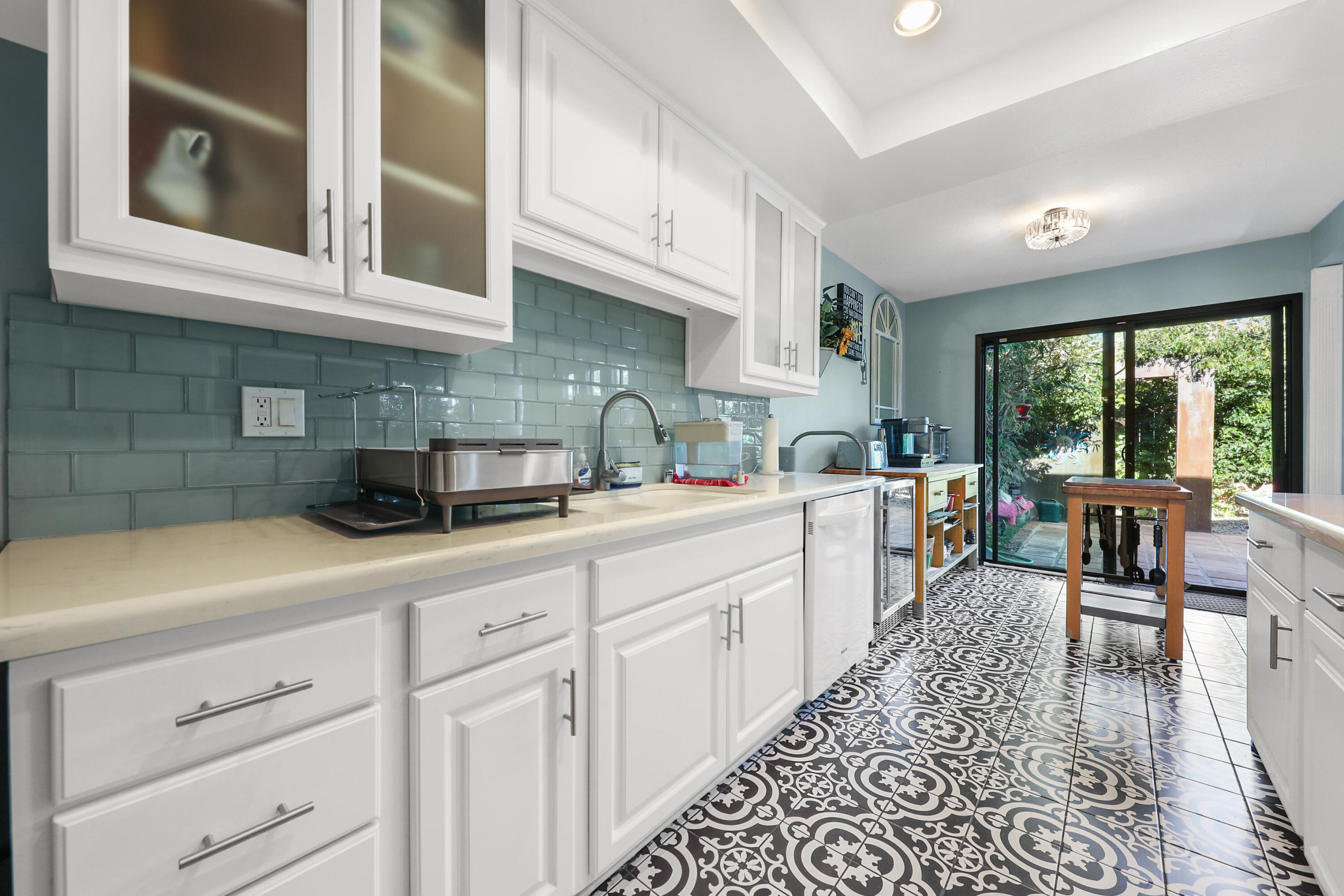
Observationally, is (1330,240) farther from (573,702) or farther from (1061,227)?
(573,702)

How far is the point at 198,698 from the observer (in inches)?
26.5

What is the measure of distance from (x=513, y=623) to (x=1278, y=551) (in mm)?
2070

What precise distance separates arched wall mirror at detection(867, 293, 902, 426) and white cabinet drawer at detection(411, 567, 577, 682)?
3839mm

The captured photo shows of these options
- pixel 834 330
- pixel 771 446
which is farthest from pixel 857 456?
pixel 771 446

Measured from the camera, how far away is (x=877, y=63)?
6.73ft

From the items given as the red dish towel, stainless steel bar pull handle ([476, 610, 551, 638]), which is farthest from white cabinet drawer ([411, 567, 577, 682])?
the red dish towel

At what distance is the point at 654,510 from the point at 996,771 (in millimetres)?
1473

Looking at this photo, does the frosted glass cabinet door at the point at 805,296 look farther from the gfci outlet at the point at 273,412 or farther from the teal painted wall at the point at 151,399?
the gfci outlet at the point at 273,412

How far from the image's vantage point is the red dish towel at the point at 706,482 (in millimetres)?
2170

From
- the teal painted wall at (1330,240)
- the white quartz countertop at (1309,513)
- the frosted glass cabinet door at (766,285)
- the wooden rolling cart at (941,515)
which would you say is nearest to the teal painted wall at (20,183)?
the frosted glass cabinet door at (766,285)

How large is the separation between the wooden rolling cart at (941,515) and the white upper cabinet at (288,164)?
2523 millimetres

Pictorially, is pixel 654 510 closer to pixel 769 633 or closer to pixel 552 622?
pixel 552 622

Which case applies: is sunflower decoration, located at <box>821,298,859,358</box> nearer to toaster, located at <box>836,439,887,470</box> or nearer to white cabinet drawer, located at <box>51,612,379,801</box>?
toaster, located at <box>836,439,887,470</box>

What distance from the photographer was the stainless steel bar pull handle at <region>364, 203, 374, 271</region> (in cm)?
114
